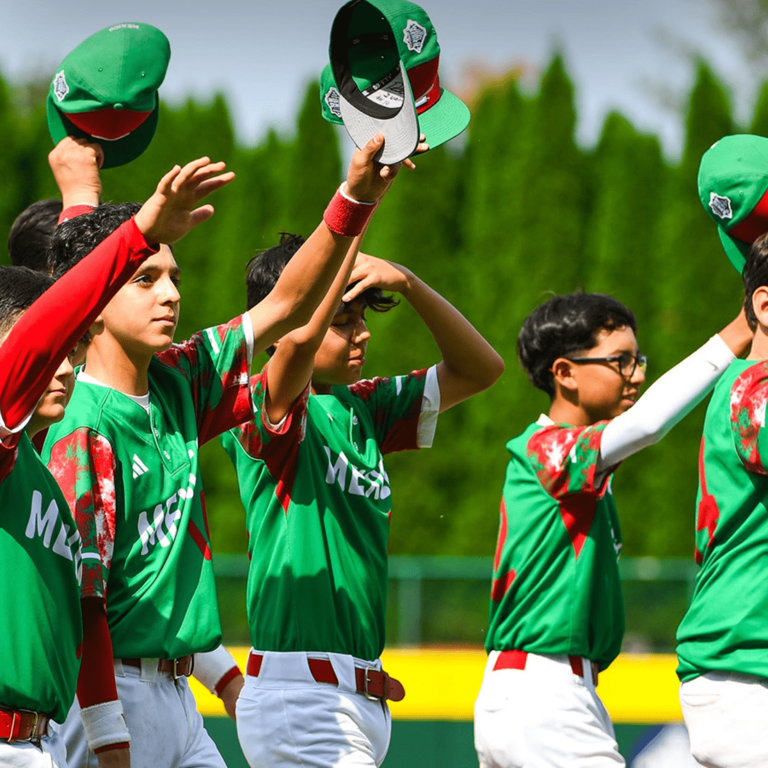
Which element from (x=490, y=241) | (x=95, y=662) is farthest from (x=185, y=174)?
(x=490, y=241)

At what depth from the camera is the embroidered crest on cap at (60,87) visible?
4.08m

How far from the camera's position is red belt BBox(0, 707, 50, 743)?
→ 2.34m

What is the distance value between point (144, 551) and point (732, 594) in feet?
5.36

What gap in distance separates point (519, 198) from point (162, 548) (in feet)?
33.1

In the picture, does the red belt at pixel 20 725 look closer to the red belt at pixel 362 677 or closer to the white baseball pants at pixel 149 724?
the white baseball pants at pixel 149 724

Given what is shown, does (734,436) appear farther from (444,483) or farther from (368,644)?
(444,483)

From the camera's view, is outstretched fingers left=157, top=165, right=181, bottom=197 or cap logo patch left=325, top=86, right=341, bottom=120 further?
cap logo patch left=325, top=86, right=341, bottom=120

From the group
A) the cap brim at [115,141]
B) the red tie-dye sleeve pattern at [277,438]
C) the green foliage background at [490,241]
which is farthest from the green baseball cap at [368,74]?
the green foliage background at [490,241]

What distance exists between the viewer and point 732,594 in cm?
317

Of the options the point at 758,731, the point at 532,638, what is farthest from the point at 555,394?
the point at 758,731

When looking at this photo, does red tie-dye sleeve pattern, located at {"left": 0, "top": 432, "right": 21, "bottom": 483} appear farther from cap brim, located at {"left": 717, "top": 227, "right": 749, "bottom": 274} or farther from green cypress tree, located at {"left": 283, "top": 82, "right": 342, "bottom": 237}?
green cypress tree, located at {"left": 283, "top": 82, "right": 342, "bottom": 237}

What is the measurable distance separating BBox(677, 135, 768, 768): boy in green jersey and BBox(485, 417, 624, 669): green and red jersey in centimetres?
60

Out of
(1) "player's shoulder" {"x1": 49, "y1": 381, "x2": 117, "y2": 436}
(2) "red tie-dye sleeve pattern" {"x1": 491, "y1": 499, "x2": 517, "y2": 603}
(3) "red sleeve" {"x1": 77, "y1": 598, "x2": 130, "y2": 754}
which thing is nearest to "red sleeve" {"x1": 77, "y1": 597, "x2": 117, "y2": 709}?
(3) "red sleeve" {"x1": 77, "y1": 598, "x2": 130, "y2": 754}

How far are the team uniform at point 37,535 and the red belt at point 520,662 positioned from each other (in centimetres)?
186
